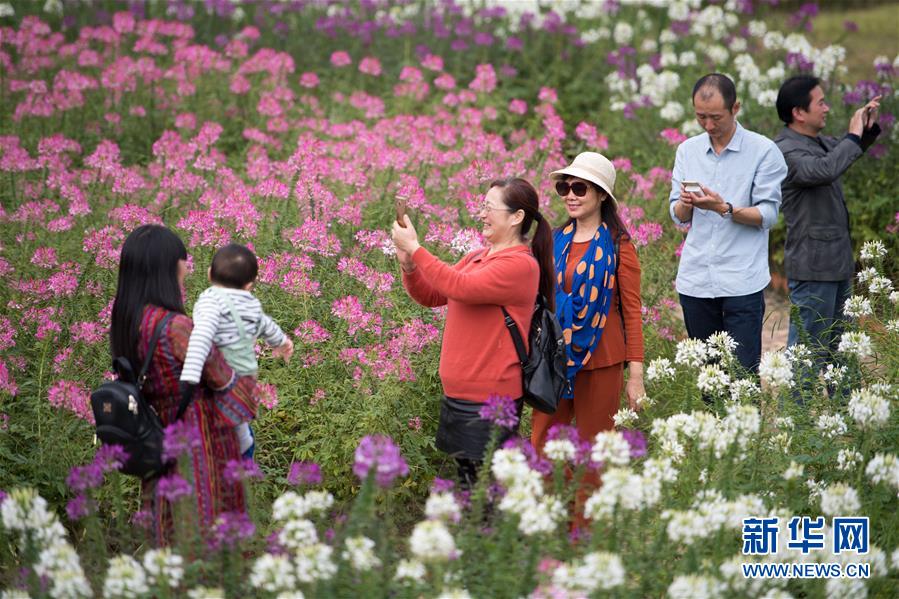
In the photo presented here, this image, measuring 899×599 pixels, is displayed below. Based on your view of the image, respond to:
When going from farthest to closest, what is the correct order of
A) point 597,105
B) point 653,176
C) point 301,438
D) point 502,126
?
point 597,105
point 502,126
point 653,176
point 301,438

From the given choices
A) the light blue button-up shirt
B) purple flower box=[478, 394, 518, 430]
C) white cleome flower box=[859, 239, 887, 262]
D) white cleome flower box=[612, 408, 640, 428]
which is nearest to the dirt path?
white cleome flower box=[859, 239, 887, 262]

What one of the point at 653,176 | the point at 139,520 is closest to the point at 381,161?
the point at 653,176

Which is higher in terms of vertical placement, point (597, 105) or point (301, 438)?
point (597, 105)

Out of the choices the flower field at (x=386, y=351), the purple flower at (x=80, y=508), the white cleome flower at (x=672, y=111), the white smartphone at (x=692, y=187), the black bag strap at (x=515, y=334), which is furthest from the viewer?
the white cleome flower at (x=672, y=111)

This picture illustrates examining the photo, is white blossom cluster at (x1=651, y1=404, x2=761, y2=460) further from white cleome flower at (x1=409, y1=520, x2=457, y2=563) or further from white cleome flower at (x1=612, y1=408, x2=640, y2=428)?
white cleome flower at (x1=409, y1=520, x2=457, y2=563)

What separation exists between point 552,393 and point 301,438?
1395 mm

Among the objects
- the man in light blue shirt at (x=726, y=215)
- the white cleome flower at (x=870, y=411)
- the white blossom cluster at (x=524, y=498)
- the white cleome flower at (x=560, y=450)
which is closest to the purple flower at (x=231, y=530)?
the white blossom cluster at (x=524, y=498)

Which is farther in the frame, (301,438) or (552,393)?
(301,438)

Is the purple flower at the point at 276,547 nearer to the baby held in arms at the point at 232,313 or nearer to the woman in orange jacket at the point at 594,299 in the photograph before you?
the baby held in arms at the point at 232,313

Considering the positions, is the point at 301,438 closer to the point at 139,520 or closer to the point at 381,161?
the point at 139,520

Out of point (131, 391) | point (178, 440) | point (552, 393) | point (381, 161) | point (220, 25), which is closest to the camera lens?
point (178, 440)

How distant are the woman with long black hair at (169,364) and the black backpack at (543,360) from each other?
1053 millimetres

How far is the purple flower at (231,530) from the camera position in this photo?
3055mm

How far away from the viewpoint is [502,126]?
9.64 meters
